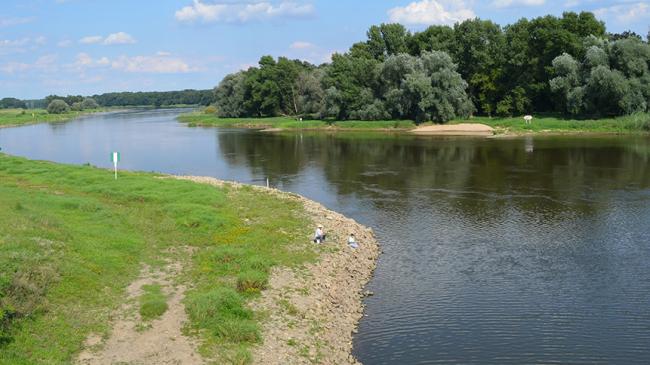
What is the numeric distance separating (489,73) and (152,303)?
102 metres

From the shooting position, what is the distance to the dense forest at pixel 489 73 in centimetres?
9344

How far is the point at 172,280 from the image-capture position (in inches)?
1006

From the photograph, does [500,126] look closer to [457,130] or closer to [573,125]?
[457,130]

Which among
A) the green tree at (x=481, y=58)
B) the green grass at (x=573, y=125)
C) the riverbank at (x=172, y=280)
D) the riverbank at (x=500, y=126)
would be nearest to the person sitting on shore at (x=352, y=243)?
the riverbank at (x=172, y=280)

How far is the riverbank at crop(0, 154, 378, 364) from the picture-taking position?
63.4 feet

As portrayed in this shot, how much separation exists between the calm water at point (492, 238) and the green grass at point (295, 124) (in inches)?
1210

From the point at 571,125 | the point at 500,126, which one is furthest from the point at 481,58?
the point at 571,125

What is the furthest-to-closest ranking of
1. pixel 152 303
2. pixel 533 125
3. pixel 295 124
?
pixel 295 124 < pixel 533 125 < pixel 152 303

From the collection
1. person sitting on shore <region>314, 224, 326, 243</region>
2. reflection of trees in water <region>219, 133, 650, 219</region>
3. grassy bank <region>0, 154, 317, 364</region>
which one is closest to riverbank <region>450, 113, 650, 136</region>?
reflection of trees in water <region>219, 133, 650, 219</region>

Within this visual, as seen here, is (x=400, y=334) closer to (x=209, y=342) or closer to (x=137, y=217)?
(x=209, y=342)

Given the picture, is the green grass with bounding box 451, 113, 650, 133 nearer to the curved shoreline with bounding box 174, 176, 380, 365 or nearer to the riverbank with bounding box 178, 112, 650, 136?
the riverbank with bounding box 178, 112, 650, 136

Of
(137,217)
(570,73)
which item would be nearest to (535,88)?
(570,73)

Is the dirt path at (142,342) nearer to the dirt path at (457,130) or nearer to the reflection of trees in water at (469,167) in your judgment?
the reflection of trees in water at (469,167)

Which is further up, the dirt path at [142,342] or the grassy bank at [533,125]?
the grassy bank at [533,125]
